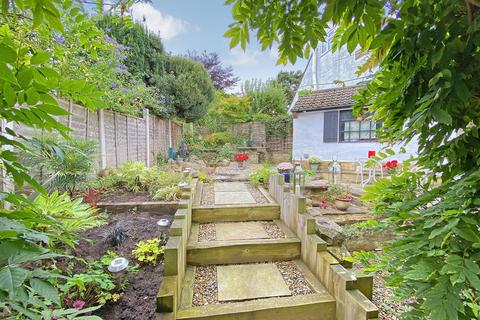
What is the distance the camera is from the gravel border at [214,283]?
76.8 inches

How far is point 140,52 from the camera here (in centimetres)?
809

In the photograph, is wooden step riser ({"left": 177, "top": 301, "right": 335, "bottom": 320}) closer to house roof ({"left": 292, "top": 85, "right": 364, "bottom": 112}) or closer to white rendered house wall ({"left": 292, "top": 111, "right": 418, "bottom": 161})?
white rendered house wall ({"left": 292, "top": 111, "right": 418, "bottom": 161})

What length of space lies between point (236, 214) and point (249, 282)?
1074 mm

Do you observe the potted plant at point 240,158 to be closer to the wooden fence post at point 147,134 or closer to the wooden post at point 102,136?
the wooden fence post at point 147,134

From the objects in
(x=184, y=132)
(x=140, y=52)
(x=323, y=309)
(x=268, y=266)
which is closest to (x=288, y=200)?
(x=268, y=266)

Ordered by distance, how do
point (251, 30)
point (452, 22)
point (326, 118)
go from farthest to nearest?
point (326, 118) < point (251, 30) < point (452, 22)

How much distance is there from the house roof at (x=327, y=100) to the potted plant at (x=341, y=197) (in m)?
4.04

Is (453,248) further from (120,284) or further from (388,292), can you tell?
(388,292)

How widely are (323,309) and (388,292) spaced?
122 cm

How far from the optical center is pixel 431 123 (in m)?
0.80

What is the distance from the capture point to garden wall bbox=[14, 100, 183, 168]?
154 inches

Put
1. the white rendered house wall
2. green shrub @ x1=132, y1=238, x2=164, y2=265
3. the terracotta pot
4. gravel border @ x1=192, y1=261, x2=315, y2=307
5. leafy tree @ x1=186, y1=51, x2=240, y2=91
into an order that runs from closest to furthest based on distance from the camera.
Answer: gravel border @ x1=192, y1=261, x2=315, y2=307 → green shrub @ x1=132, y1=238, x2=164, y2=265 → the terracotta pot → the white rendered house wall → leafy tree @ x1=186, y1=51, x2=240, y2=91

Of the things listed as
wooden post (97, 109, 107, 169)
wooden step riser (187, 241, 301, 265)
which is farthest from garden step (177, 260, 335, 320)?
wooden post (97, 109, 107, 169)

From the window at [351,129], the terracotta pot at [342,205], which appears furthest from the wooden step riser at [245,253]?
the window at [351,129]
